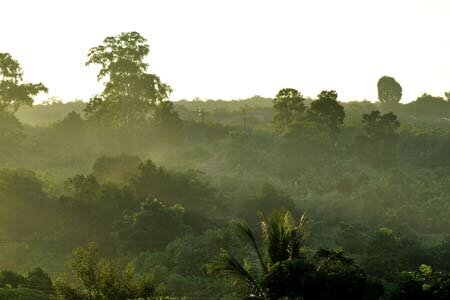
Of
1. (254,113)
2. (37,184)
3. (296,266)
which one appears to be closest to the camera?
(296,266)

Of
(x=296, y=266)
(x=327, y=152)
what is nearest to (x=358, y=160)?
(x=327, y=152)

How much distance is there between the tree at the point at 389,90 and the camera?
280ft

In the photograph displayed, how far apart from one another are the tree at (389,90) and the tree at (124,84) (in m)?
31.3

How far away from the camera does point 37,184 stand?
4650 centimetres

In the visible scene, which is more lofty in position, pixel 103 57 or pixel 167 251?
pixel 103 57

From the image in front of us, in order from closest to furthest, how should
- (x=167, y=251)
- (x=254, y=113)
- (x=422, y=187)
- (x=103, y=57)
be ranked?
(x=167, y=251) → (x=422, y=187) → (x=103, y=57) → (x=254, y=113)

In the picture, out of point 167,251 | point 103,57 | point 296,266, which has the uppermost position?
point 103,57

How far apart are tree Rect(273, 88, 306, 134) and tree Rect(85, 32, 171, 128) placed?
37.5 ft

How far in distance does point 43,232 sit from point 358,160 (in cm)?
3059

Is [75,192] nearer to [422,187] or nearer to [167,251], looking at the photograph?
[167,251]

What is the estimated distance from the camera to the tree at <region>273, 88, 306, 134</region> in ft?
208

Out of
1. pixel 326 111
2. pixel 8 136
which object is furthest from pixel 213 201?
pixel 8 136

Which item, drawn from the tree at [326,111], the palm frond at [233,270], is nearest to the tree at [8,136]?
the tree at [326,111]

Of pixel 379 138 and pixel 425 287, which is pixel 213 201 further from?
pixel 425 287
